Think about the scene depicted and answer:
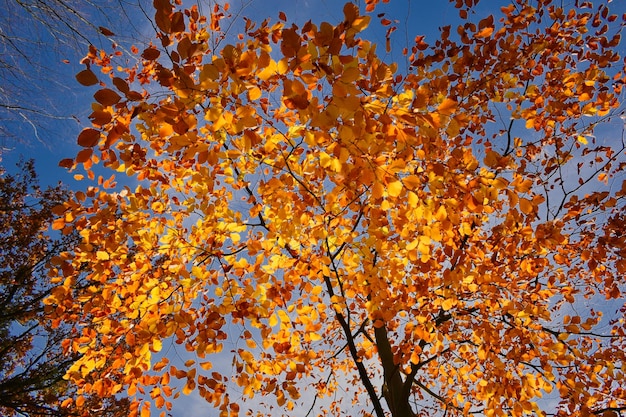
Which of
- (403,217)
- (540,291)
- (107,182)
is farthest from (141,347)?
(540,291)

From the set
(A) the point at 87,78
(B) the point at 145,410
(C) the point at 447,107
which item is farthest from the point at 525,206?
(B) the point at 145,410

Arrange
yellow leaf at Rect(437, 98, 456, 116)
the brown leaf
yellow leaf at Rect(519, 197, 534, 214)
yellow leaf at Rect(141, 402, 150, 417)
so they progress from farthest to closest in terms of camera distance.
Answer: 1. yellow leaf at Rect(141, 402, 150, 417)
2. yellow leaf at Rect(519, 197, 534, 214)
3. yellow leaf at Rect(437, 98, 456, 116)
4. the brown leaf

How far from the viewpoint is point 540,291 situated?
5.28 meters

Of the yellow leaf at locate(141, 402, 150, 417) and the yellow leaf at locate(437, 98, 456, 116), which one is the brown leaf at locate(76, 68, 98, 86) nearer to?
the yellow leaf at locate(437, 98, 456, 116)

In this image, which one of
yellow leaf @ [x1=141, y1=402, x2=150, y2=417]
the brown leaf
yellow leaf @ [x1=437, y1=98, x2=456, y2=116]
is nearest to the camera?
the brown leaf

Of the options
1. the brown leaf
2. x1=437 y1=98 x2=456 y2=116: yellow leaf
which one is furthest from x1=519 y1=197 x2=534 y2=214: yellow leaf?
the brown leaf

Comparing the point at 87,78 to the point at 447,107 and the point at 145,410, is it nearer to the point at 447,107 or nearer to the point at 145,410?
the point at 447,107

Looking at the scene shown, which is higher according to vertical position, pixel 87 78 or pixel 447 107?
pixel 447 107

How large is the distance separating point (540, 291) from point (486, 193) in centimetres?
353

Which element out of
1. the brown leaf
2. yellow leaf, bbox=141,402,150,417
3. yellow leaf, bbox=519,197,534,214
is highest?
yellow leaf, bbox=519,197,534,214

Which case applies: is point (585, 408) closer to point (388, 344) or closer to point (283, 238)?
point (388, 344)

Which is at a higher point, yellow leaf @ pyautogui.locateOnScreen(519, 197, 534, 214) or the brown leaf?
yellow leaf @ pyautogui.locateOnScreen(519, 197, 534, 214)

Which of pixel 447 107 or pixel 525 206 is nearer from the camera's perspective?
pixel 447 107

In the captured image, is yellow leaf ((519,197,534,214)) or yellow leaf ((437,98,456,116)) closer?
yellow leaf ((437,98,456,116))
